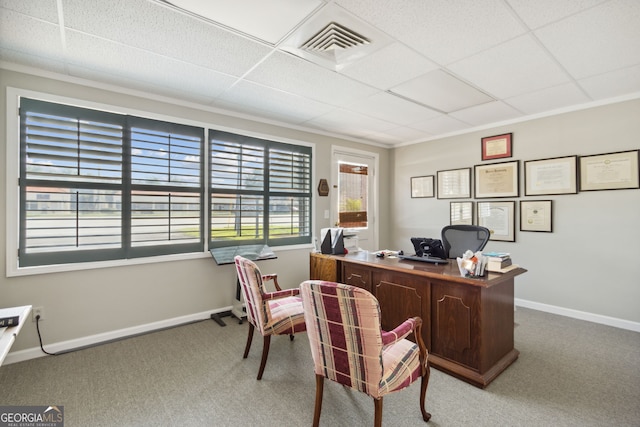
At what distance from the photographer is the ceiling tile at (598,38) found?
187cm

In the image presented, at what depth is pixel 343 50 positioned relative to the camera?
2.29 meters

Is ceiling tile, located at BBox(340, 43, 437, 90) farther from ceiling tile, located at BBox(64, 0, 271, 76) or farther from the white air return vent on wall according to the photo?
ceiling tile, located at BBox(64, 0, 271, 76)

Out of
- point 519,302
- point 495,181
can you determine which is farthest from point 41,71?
point 519,302

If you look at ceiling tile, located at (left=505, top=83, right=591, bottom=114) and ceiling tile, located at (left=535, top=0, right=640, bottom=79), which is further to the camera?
ceiling tile, located at (left=505, top=83, right=591, bottom=114)

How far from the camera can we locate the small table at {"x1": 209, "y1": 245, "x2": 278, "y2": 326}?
3424mm

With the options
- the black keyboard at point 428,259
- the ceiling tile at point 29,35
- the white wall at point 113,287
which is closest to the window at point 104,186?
the white wall at point 113,287

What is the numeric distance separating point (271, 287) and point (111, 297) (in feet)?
6.02

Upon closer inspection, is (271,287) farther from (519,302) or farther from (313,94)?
(519,302)

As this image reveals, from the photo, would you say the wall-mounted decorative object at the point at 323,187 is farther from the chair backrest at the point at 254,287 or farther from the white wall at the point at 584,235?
the chair backrest at the point at 254,287

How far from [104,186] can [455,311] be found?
3418 millimetres

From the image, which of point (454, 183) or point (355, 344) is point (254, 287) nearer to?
point (355, 344)

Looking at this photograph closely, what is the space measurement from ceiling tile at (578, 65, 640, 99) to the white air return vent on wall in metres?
2.24

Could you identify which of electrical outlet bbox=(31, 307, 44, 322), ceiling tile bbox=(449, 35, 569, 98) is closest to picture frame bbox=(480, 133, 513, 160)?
ceiling tile bbox=(449, 35, 569, 98)

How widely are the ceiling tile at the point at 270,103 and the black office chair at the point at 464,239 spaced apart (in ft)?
6.84
